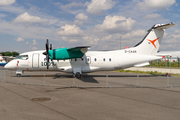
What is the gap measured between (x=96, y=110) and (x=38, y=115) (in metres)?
2.80

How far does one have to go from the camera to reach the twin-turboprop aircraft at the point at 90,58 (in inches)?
780

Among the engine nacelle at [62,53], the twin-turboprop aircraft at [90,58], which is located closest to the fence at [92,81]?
the twin-turboprop aircraft at [90,58]

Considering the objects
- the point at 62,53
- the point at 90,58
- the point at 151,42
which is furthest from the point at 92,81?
the point at 151,42

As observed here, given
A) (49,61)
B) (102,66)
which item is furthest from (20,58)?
(102,66)

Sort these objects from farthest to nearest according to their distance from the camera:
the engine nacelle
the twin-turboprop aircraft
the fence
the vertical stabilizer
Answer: the vertical stabilizer < the twin-turboprop aircraft < the engine nacelle < the fence

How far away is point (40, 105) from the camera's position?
8156mm

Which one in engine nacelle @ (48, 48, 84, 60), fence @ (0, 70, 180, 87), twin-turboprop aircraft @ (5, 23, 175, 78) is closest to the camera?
fence @ (0, 70, 180, 87)

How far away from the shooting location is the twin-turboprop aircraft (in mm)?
19809

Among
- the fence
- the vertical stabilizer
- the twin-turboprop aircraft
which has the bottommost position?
the fence

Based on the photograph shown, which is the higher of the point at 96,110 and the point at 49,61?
the point at 49,61

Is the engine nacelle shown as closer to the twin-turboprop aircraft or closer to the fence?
the twin-turboprop aircraft

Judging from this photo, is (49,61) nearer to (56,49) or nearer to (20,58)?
(56,49)

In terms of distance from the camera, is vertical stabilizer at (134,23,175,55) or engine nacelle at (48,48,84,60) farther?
vertical stabilizer at (134,23,175,55)

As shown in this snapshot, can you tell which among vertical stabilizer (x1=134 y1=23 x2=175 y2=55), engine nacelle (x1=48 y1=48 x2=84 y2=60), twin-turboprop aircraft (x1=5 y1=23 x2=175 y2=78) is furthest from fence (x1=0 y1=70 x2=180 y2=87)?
vertical stabilizer (x1=134 y1=23 x2=175 y2=55)
